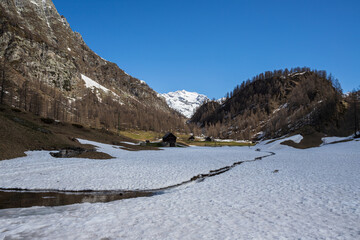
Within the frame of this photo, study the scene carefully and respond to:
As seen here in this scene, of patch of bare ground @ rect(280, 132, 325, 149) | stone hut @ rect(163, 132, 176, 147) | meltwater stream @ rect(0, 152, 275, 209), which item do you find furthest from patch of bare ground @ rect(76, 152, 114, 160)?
patch of bare ground @ rect(280, 132, 325, 149)

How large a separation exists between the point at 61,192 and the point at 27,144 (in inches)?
947

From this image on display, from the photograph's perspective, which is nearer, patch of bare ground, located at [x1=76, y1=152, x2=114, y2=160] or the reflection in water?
the reflection in water

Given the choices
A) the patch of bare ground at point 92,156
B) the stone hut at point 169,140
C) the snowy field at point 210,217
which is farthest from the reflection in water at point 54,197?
the stone hut at point 169,140

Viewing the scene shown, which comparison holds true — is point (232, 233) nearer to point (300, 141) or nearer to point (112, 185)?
point (112, 185)

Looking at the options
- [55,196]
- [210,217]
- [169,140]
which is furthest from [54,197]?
[169,140]

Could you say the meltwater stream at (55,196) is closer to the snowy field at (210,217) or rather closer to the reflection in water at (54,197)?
the reflection in water at (54,197)

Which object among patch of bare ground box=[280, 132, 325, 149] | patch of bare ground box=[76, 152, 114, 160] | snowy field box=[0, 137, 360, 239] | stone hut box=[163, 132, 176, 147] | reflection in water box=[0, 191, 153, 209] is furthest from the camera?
stone hut box=[163, 132, 176, 147]

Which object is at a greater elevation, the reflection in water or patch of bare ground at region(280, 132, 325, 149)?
patch of bare ground at region(280, 132, 325, 149)

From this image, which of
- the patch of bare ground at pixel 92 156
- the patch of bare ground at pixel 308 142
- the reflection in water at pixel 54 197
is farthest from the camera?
the patch of bare ground at pixel 308 142

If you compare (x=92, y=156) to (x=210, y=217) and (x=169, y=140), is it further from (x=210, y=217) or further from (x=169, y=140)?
(x=169, y=140)

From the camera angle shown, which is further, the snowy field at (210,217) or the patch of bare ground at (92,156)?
the patch of bare ground at (92,156)

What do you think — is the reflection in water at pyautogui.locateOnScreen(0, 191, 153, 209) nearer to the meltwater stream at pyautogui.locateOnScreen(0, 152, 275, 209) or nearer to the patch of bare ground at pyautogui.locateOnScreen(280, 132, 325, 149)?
the meltwater stream at pyautogui.locateOnScreen(0, 152, 275, 209)

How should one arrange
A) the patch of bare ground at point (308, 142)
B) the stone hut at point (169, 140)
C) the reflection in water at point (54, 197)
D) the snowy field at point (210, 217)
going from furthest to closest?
the stone hut at point (169, 140)
the patch of bare ground at point (308, 142)
the reflection in water at point (54, 197)
the snowy field at point (210, 217)

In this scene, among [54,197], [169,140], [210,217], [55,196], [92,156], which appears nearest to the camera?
[210,217]
